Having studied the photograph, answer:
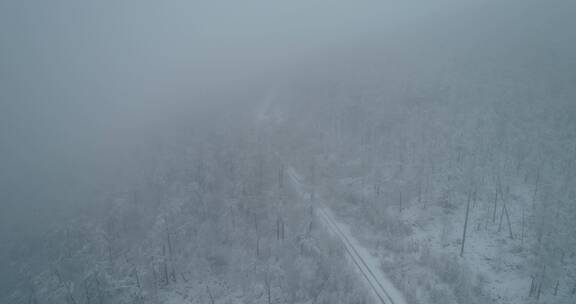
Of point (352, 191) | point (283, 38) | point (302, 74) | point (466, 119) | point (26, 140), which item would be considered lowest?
point (26, 140)

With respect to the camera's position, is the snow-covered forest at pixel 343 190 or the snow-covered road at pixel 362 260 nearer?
the snow-covered road at pixel 362 260

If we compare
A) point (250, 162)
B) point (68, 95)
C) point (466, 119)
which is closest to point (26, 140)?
point (68, 95)

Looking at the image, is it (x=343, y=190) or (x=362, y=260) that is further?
(x=343, y=190)

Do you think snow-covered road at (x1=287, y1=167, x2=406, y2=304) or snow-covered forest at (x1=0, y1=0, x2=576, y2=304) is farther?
snow-covered forest at (x1=0, y1=0, x2=576, y2=304)

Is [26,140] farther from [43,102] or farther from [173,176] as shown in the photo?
[173,176]
